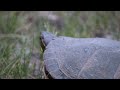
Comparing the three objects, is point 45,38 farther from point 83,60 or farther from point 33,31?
point 33,31

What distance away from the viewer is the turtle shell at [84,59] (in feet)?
8.55

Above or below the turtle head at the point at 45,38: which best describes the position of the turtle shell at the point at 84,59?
below

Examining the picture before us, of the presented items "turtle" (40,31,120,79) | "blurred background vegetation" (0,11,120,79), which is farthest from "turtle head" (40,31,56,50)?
"blurred background vegetation" (0,11,120,79)

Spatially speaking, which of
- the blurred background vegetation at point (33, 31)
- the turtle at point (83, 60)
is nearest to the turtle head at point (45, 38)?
the turtle at point (83, 60)

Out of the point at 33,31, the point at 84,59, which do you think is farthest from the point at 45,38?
the point at 33,31

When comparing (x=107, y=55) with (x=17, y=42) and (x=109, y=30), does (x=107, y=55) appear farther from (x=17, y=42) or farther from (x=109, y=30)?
(x=109, y=30)

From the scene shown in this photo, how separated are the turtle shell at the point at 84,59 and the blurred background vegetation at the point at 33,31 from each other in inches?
21.0

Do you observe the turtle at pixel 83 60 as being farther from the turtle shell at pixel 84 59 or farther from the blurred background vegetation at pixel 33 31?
the blurred background vegetation at pixel 33 31

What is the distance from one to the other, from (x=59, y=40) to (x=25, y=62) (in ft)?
1.89

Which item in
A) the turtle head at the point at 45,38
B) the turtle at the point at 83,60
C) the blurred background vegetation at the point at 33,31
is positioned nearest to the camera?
the turtle at the point at 83,60

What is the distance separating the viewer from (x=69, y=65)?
270 centimetres

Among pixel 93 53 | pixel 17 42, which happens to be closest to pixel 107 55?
pixel 93 53

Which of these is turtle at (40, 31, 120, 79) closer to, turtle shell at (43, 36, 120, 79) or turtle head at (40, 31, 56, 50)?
turtle shell at (43, 36, 120, 79)

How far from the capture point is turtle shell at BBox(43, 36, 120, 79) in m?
2.61
